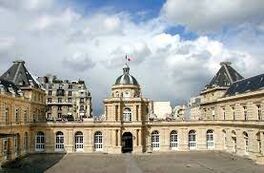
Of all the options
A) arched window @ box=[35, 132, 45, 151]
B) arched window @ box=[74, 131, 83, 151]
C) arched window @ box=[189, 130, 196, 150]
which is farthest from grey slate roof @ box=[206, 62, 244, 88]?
arched window @ box=[35, 132, 45, 151]

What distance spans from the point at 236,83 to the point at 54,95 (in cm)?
4763

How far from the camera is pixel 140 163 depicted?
2037 inches

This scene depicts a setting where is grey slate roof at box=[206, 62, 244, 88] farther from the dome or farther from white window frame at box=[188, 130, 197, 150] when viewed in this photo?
the dome

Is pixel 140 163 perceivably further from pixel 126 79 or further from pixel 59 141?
pixel 126 79

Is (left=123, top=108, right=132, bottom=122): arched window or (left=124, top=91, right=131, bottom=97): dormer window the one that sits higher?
(left=124, top=91, right=131, bottom=97): dormer window

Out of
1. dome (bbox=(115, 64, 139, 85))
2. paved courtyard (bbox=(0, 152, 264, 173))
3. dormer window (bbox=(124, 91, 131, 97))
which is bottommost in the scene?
paved courtyard (bbox=(0, 152, 264, 173))

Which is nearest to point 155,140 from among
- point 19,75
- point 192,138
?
point 192,138

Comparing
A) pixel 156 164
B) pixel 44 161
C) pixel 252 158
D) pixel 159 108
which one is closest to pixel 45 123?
pixel 44 161

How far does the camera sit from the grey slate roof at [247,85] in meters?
54.4

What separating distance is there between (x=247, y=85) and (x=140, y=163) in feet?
64.0

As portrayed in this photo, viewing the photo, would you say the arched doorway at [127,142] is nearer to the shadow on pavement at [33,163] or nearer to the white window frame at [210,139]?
the shadow on pavement at [33,163]

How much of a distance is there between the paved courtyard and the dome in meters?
13.7

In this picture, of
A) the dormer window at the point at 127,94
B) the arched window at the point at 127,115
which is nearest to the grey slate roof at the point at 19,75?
the dormer window at the point at 127,94

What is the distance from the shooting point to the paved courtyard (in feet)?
147
